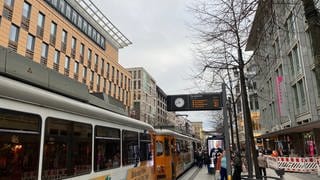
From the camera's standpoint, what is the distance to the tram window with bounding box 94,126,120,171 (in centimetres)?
647

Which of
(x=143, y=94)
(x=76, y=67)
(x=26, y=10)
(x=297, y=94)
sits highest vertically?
(x=143, y=94)

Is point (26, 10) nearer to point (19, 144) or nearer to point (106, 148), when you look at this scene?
point (106, 148)

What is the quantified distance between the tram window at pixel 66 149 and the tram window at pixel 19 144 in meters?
0.24

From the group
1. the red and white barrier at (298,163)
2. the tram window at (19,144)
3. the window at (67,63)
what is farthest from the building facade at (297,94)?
the window at (67,63)

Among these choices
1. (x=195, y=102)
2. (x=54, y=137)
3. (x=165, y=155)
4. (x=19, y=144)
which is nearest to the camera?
(x=19, y=144)

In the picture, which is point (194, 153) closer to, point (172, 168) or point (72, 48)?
point (172, 168)

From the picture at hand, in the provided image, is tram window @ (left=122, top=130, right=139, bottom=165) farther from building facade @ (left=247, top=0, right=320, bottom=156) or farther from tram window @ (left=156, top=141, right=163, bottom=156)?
building facade @ (left=247, top=0, right=320, bottom=156)

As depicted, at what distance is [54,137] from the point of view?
4961mm

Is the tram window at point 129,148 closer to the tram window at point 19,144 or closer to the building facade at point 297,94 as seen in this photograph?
the tram window at point 19,144

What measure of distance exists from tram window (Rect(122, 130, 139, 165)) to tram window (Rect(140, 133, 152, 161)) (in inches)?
23.7

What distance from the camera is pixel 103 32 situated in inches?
2133

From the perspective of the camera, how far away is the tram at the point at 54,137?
4.04 meters

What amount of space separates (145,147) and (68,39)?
1348 inches

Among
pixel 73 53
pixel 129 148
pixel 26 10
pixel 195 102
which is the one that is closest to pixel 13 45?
pixel 26 10
